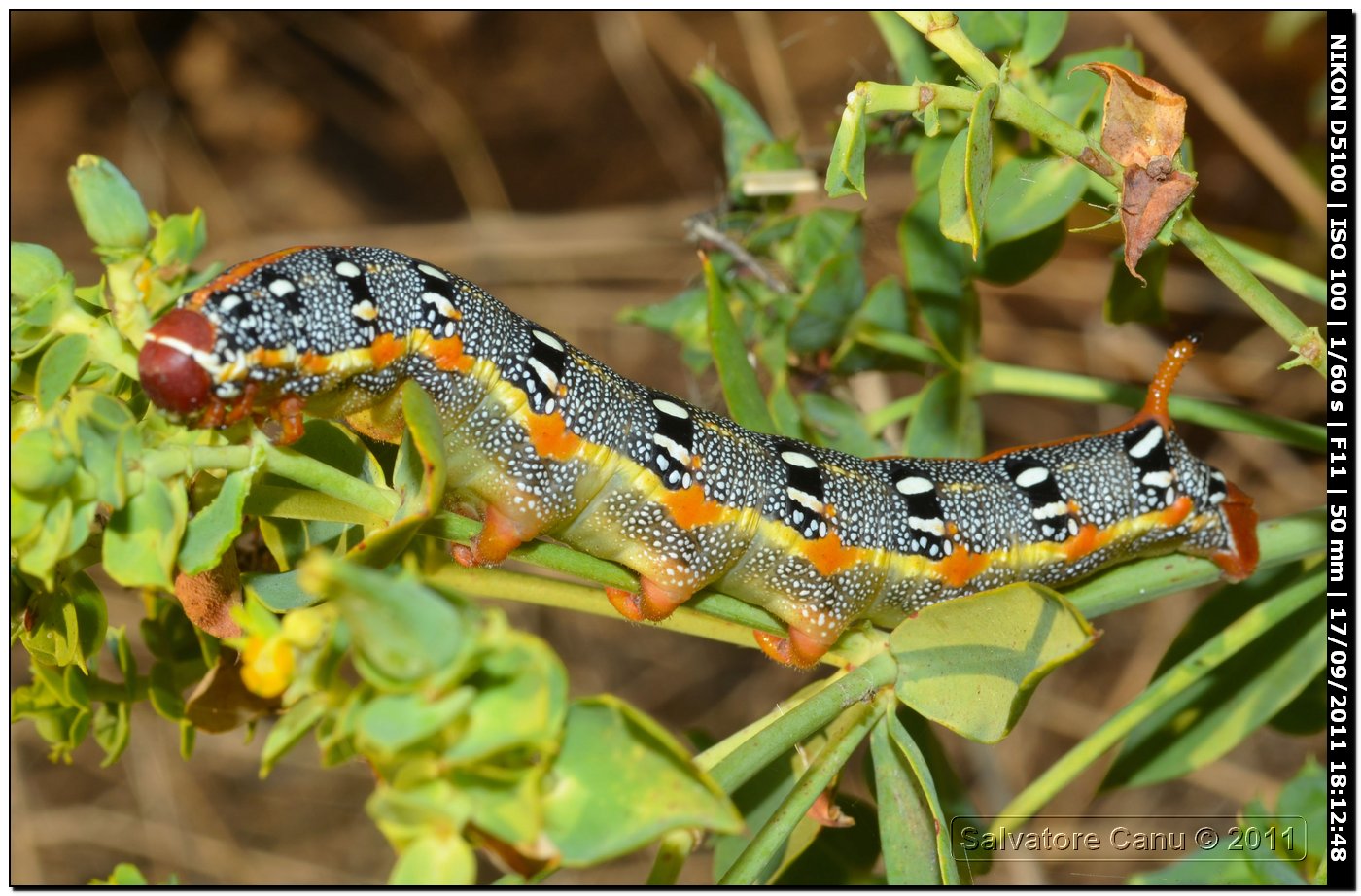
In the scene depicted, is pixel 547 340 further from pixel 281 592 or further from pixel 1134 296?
pixel 1134 296

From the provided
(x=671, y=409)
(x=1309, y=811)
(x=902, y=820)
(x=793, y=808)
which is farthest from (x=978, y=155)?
(x=1309, y=811)

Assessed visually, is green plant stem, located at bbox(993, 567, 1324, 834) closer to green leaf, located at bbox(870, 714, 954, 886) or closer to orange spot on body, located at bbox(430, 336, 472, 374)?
green leaf, located at bbox(870, 714, 954, 886)

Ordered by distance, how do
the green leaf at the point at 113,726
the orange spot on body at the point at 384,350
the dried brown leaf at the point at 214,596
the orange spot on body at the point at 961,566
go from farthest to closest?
the orange spot on body at the point at 961,566
the green leaf at the point at 113,726
the orange spot on body at the point at 384,350
the dried brown leaf at the point at 214,596

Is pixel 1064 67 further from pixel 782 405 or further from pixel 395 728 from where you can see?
pixel 395 728

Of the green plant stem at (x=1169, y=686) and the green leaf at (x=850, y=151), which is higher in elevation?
the green leaf at (x=850, y=151)

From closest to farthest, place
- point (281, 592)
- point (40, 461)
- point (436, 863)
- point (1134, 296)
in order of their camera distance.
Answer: point (436, 863), point (40, 461), point (281, 592), point (1134, 296)

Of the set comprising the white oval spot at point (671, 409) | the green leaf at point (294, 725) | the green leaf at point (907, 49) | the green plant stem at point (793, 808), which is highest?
the green leaf at point (907, 49)

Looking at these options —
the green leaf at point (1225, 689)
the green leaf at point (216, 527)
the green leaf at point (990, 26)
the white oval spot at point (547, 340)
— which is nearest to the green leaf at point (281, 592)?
the green leaf at point (216, 527)

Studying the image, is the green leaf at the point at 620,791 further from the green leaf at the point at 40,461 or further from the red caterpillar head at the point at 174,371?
the red caterpillar head at the point at 174,371
